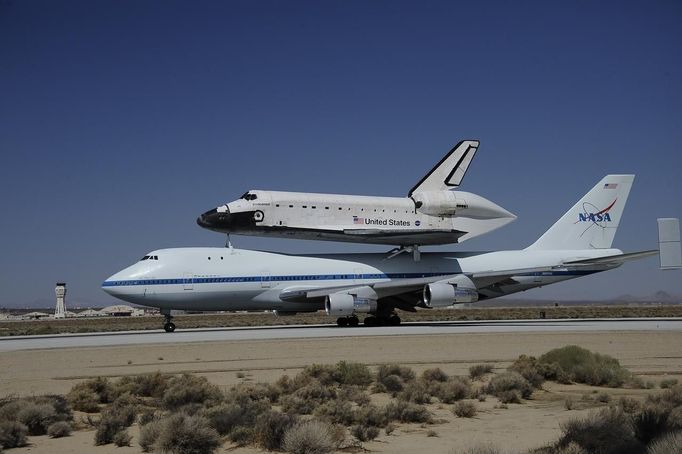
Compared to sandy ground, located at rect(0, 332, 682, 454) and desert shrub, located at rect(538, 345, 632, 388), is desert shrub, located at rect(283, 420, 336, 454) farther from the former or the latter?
desert shrub, located at rect(538, 345, 632, 388)

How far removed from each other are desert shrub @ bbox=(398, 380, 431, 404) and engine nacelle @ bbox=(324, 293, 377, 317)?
18.8m

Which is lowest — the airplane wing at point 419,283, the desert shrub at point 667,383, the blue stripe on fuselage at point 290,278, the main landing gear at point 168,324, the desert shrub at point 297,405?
the desert shrub at point 667,383

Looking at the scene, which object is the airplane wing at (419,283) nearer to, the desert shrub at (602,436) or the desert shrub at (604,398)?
the desert shrub at (604,398)

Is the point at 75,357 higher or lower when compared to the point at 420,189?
lower

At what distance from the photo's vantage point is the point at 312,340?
84.1 feet

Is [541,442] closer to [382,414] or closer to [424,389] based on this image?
[382,414]

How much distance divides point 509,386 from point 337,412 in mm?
4370

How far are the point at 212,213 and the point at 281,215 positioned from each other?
11.5ft

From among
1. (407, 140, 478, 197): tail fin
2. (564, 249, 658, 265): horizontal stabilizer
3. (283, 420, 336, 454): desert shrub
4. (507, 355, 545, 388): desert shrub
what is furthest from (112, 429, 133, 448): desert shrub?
(564, 249, 658, 265): horizontal stabilizer

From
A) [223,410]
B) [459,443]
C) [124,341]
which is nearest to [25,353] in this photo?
[124,341]

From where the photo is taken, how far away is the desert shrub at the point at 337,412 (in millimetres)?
10578

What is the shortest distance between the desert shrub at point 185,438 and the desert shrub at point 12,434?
2.31 meters

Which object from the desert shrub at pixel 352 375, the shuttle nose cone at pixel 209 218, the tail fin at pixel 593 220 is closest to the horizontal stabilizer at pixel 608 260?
the tail fin at pixel 593 220

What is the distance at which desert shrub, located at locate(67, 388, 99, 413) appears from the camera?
40.3 feet
